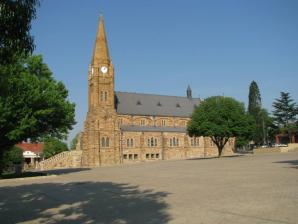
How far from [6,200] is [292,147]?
67.6 meters

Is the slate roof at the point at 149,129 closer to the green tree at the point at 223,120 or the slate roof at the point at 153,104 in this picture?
the slate roof at the point at 153,104

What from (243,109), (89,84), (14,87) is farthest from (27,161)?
(14,87)

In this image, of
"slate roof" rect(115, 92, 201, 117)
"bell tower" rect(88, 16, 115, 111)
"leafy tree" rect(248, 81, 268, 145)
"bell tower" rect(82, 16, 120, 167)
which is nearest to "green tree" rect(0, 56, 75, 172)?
"bell tower" rect(82, 16, 120, 167)

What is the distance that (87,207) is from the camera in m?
14.7

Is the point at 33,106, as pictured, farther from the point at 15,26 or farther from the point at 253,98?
the point at 253,98

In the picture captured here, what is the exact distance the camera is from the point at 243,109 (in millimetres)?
62781

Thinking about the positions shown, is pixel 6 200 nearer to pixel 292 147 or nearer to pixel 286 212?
pixel 286 212

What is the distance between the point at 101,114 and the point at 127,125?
8.88 m

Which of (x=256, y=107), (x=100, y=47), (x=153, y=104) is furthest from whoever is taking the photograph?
(x=256, y=107)

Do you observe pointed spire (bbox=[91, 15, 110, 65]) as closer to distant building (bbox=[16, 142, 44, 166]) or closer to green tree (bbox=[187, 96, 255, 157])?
green tree (bbox=[187, 96, 255, 157])

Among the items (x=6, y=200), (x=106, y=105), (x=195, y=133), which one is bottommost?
(x=6, y=200)

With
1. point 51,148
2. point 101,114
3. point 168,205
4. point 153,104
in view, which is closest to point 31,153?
point 51,148

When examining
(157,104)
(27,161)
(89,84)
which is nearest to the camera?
(89,84)

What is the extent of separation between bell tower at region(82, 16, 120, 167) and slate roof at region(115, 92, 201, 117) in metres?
6.51
